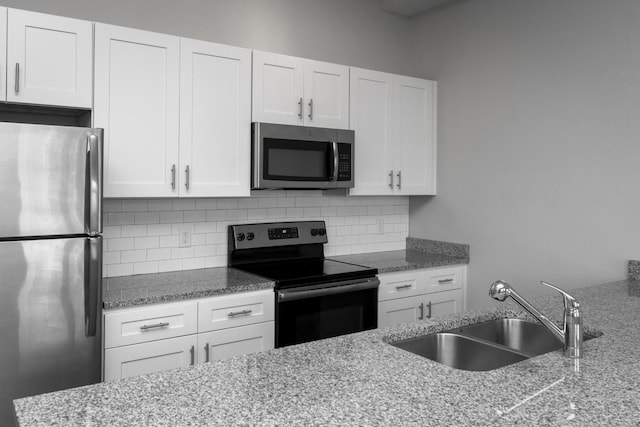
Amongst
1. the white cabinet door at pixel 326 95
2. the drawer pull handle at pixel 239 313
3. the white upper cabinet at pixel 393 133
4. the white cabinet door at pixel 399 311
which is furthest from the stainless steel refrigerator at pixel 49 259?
the white upper cabinet at pixel 393 133

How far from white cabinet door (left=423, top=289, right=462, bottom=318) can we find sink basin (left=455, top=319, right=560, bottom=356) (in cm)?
153

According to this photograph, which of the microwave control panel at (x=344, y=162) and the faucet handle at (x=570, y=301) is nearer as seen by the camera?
the faucet handle at (x=570, y=301)

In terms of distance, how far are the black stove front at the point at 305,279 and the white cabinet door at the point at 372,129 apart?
1.55 feet

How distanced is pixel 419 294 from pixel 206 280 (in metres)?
1.46

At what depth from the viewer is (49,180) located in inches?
84.8

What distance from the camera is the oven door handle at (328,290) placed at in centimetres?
287

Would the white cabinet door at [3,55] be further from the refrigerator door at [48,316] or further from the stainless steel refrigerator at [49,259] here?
the refrigerator door at [48,316]

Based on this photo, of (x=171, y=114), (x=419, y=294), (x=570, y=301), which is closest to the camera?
(x=570, y=301)

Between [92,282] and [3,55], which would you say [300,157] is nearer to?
[92,282]

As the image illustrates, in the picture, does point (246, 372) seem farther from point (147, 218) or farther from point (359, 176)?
point (359, 176)

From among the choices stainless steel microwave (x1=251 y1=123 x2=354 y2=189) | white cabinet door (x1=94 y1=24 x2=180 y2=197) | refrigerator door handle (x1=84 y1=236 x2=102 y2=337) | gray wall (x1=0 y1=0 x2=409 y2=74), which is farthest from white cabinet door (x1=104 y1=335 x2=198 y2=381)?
gray wall (x1=0 y1=0 x2=409 y2=74)

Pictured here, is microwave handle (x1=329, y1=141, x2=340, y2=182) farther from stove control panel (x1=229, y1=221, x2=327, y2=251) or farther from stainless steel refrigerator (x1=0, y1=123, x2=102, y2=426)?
stainless steel refrigerator (x1=0, y1=123, x2=102, y2=426)

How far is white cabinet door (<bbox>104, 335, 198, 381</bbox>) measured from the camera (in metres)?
2.44

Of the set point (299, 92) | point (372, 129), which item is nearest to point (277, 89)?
point (299, 92)
